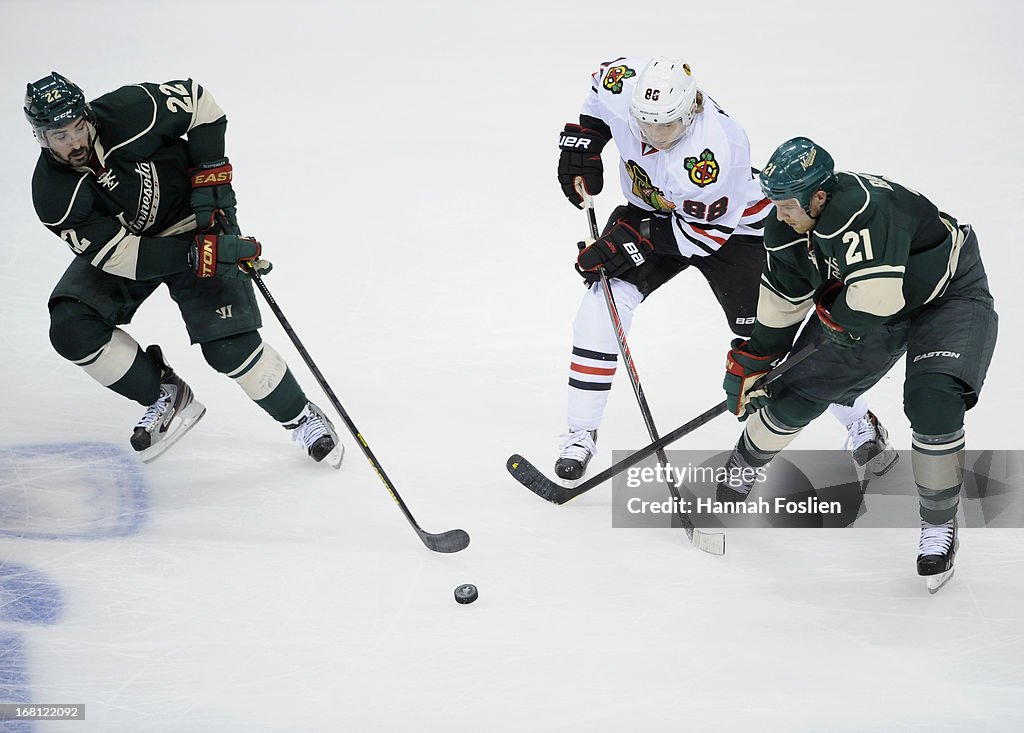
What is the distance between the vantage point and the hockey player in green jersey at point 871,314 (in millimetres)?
2275

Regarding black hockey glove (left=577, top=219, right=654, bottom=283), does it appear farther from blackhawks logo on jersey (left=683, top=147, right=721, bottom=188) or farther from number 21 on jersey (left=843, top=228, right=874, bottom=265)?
number 21 on jersey (left=843, top=228, right=874, bottom=265)

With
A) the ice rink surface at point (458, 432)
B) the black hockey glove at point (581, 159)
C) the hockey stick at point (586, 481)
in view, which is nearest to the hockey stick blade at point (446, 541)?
the ice rink surface at point (458, 432)

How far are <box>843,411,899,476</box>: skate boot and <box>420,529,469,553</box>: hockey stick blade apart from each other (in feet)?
4.14

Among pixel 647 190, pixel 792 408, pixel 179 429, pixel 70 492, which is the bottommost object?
pixel 70 492

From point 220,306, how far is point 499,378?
1.10 metres

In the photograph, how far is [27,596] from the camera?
2752mm

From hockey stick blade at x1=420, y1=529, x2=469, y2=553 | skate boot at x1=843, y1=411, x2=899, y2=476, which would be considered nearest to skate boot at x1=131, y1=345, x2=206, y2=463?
hockey stick blade at x1=420, y1=529, x2=469, y2=553

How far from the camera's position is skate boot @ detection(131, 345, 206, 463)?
3348 mm

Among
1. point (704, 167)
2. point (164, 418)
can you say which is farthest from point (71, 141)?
point (704, 167)

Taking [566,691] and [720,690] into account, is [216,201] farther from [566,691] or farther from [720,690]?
[720,690]

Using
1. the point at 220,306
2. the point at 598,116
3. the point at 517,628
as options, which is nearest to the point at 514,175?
the point at 598,116

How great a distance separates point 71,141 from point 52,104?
115mm

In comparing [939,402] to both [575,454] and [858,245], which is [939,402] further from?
[575,454]

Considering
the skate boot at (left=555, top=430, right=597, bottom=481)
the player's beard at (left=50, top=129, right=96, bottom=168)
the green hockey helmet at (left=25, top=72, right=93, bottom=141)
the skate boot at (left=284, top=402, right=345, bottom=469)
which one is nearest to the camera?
the green hockey helmet at (left=25, top=72, right=93, bottom=141)
